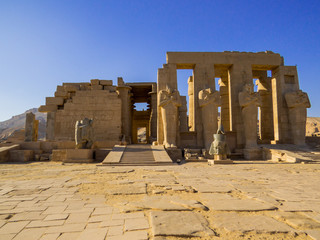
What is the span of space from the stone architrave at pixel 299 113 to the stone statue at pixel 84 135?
11.8m

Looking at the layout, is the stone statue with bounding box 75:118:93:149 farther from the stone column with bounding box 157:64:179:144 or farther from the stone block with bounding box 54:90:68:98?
the stone block with bounding box 54:90:68:98

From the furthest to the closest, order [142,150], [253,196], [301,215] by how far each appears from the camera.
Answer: [142,150], [253,196], [301,215]

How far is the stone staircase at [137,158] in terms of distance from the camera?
8445mm

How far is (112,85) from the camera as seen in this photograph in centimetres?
1602

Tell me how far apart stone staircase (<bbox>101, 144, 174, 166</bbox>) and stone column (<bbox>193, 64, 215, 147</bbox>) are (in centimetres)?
344

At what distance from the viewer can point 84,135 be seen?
9.85m

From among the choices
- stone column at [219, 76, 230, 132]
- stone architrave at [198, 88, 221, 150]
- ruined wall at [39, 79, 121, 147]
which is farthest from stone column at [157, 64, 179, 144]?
stone column at [219, 76, 230, 132]

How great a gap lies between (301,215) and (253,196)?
0.88 metres

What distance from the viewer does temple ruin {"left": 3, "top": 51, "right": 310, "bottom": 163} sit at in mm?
12383

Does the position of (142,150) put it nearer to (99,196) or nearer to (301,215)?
(99,196)

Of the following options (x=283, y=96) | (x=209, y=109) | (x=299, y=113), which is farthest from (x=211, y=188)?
(x=283, y=96)

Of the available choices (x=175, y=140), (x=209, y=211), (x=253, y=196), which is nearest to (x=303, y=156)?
(x=175, y=140)

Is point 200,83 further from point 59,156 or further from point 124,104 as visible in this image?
point 59,156

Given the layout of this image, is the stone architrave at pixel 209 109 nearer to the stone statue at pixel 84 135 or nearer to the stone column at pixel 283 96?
the stone column at pixel 283 96
